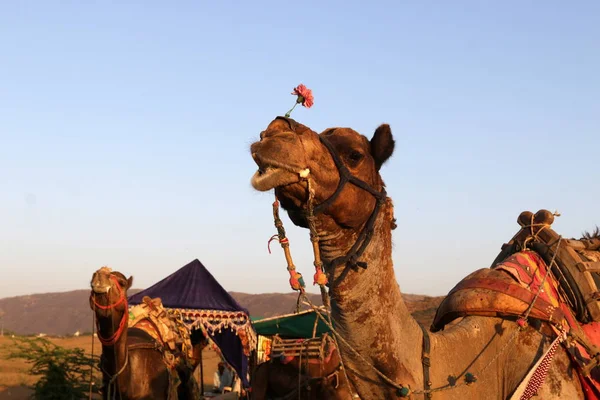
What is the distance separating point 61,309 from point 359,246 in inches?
4079

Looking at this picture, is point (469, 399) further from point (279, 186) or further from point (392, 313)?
point (279, 186)

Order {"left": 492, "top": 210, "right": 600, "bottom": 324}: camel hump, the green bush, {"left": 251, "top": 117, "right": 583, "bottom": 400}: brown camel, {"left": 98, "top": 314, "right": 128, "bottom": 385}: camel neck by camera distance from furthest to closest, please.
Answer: the green bush < {"left": 98, "top": 314, "right": 128, "bottom": 385}: camel neck < {"left": 492, "top": 210, "right": 600, "bottom": 324}: camel hump < {"left": 251, "top": 117, "right": 583, "bottom": 400}: brown camel

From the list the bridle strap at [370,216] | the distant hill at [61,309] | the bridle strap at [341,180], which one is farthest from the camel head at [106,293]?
the distant hill at [61,309]

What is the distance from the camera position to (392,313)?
11.9 feet

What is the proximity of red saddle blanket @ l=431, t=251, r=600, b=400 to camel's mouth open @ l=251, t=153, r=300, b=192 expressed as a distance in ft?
6.13

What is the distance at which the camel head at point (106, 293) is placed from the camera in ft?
29.4

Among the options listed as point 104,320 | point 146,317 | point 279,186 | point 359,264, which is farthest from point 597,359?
point 146,317

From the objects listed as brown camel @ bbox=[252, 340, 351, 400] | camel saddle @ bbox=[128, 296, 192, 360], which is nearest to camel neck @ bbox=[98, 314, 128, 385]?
camel saddle @ bbox=[128, 296, 192, 360]

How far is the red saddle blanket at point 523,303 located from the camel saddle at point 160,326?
7796 mm

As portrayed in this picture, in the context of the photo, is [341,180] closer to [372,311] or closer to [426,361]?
[372,311]

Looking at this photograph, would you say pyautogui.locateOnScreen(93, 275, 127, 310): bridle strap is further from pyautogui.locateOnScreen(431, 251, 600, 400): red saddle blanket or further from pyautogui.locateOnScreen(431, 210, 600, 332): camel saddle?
pyautogui.locateOnScreen(431, 251, 600, 400): red saddle blanket

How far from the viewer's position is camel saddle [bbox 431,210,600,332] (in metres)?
4.29

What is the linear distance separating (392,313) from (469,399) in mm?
751

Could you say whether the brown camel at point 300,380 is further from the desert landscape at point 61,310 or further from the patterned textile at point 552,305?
the desert landscape at point 61,310
